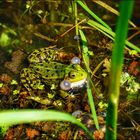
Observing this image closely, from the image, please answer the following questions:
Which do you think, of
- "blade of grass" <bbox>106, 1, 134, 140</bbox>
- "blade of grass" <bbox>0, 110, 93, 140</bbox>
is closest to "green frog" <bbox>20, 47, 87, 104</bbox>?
"blade of grass" <bbox>106, 1, 134, 140</bbox>

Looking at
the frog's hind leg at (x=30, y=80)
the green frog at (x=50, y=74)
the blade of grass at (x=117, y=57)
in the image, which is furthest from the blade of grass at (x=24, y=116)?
the frog's hind leg at (x=30, y=80)

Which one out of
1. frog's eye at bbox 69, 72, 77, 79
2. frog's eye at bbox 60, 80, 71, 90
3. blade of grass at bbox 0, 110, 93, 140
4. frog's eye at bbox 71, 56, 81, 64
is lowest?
blade of grass at bbox 0, 110, 93, 140

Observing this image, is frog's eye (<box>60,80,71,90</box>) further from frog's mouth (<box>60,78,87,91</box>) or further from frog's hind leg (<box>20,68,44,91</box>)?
frog's hind leg (<box>20,68,44,91</box>)

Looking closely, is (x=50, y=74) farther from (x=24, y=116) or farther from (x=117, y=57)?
(x=117, y=57)

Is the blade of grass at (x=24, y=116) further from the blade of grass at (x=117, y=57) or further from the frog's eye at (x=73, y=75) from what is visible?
the frog's eye at (x=73, y=75)

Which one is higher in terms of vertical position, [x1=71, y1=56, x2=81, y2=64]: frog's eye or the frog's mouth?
[x1=71, y1=56, x2=81, y2=64]: frog's eye

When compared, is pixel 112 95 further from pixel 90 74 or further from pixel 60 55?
pixel 60 55

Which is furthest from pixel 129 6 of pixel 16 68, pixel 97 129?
pixel 16 68

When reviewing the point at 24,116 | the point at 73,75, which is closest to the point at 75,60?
the point at 73,75
